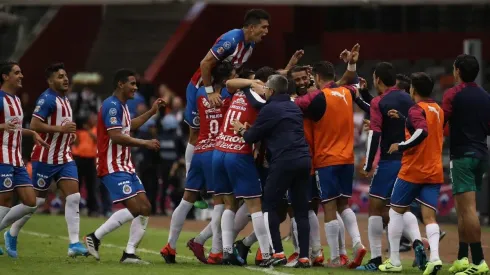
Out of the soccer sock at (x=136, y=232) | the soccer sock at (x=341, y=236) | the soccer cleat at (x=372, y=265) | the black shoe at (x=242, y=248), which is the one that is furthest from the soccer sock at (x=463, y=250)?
the soccer sock at (x=136, y=232)

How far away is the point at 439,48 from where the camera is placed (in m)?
36.1

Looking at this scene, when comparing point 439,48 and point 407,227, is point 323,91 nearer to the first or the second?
point 407,227

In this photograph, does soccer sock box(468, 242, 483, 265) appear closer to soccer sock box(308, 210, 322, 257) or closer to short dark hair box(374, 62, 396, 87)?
soccer sock box(308, 210, 322, 257)

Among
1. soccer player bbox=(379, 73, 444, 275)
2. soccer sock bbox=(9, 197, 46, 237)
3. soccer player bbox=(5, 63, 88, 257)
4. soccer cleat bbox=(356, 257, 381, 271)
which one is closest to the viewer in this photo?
soccer player bbox=(379, 73, 444, 275)

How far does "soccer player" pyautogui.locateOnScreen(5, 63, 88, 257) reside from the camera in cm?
1689

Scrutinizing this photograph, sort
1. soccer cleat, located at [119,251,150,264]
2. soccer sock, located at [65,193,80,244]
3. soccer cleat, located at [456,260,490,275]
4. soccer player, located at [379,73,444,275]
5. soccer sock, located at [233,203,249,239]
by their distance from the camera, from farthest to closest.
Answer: soccer sock, located at [65,193,80,244]
soccer sock, located at [233,203,249,239]
soccer cleat, located at [119,251,150,264]
soccer player, located at [379,73,444,275]
soccer cleat, located at [456,260,490,275]

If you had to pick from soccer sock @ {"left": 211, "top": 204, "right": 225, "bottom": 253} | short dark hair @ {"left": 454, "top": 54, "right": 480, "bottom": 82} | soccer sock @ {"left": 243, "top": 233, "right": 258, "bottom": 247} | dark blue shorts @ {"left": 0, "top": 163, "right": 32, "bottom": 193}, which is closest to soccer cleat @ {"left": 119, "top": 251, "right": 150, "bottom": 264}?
soccer sock @ {"left": 211, "top": 204, "right": 225, "bottom": 253}

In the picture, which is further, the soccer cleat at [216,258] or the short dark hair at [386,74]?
the soccer cleat at [216,258]

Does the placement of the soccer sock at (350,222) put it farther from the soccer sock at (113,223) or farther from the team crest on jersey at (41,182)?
the team crest on jersey at (41,182)

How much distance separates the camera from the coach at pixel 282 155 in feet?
50.1

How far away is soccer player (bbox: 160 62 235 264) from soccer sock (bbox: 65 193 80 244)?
50.6 inches

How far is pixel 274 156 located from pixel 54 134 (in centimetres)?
346

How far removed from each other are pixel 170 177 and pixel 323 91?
13.1m

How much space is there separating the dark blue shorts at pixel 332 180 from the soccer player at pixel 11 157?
3627mm
